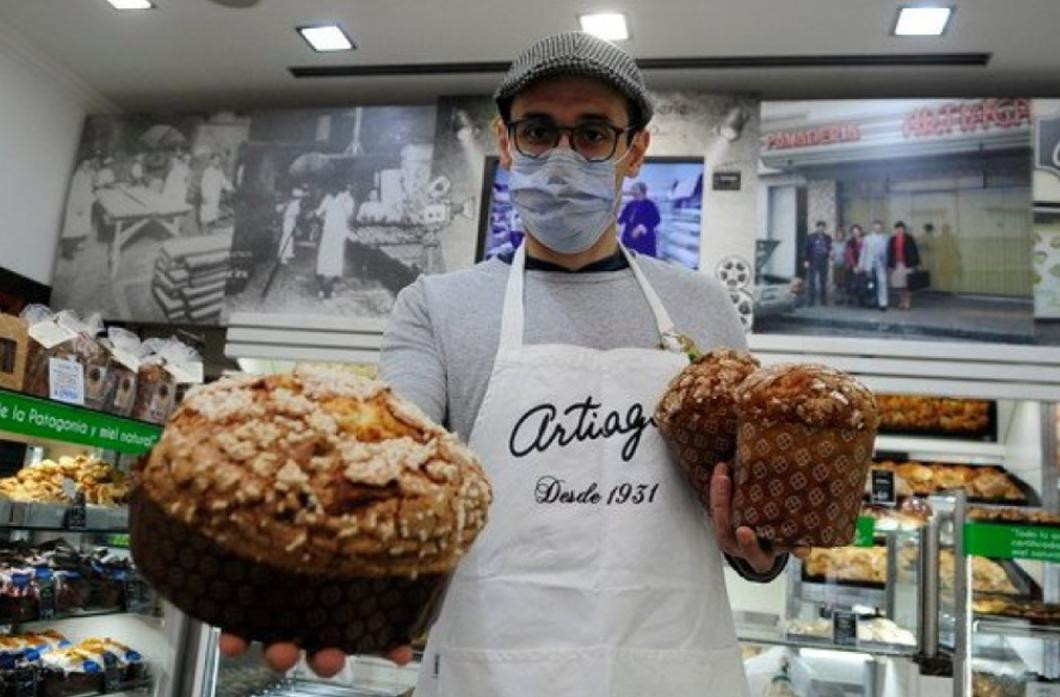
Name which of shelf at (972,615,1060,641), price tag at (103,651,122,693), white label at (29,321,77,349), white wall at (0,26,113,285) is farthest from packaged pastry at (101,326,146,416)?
shelf at (972,615,1060,641)

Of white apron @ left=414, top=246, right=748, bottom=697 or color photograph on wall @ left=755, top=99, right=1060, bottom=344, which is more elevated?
color photograph on wall @ left=755, top=99, right=1060, bottom=344

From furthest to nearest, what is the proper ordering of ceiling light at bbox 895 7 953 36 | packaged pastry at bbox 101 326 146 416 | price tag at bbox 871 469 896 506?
1. ceiling light at bbox 895 7 953 36
2. price tag at bbox 871 469 896 506
3. packaged pastry at bbox 101 326 146 416

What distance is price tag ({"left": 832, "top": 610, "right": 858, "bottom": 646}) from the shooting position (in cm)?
314

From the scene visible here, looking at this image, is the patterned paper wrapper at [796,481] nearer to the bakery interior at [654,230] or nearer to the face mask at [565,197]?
the face mask at [565,197]

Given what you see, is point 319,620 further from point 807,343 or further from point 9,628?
point 807,343

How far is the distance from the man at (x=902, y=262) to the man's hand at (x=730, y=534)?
4.07m

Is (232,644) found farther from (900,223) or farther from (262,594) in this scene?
(900,223)

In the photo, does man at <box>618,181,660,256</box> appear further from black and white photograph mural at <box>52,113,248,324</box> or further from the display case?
the display case

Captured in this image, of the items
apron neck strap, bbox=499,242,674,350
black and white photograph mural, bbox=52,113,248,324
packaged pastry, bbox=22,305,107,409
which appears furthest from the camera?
black and white photograph mural, bbox=52,113,248,324

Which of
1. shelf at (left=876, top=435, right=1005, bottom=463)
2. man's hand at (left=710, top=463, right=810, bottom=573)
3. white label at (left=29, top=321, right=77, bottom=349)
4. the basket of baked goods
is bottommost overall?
man's hand at (left=710, top=463, right=810, bottom=573)

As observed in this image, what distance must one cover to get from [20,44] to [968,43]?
5.31 m

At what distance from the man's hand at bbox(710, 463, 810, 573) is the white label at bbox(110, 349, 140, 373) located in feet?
8.13

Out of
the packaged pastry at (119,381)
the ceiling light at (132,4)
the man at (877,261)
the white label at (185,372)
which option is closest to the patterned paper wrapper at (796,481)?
the packaged pastry at (119,381)

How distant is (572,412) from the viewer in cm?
150
